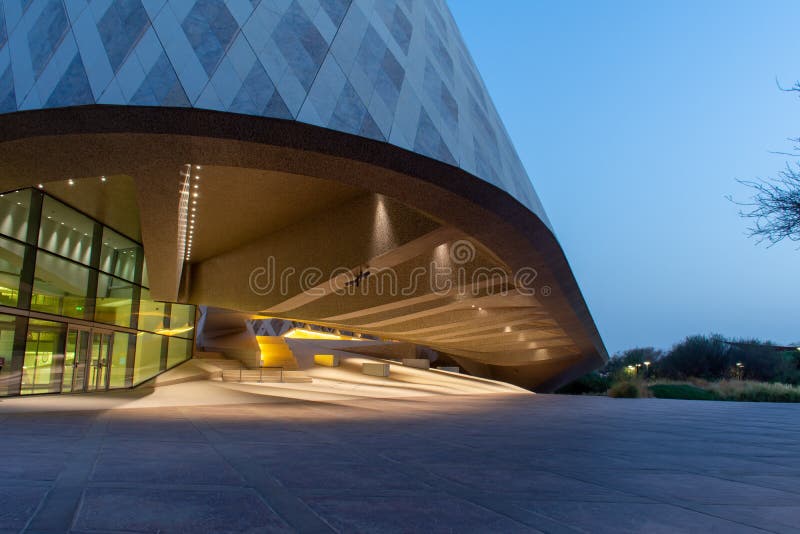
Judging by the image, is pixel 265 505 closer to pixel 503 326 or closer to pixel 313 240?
pixel 313 240

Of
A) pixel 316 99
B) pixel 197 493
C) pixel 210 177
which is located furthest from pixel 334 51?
pixel 197 493

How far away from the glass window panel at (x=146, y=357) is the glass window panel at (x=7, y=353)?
7.48 metres

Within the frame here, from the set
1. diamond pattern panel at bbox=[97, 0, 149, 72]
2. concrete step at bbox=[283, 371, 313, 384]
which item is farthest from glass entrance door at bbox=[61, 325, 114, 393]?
diamond pattern panel at bbox=[97, 0, 149, 72]

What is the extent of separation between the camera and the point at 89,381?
18.3 meters

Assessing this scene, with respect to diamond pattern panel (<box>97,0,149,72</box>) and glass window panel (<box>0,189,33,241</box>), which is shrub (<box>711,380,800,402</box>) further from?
glass window panel (<box>0,189,33,241</box>)

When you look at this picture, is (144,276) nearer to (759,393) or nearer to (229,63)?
(229,63)

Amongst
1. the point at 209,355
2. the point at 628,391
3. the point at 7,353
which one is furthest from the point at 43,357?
the point at 628,391

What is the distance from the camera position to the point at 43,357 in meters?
15.6

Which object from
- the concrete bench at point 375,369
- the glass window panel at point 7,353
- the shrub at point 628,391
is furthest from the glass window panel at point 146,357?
A: the shrub at point 628,391

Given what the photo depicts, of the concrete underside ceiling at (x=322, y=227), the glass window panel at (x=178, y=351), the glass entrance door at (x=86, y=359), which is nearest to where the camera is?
the concrete underside ceiling at (x=322, y=227)

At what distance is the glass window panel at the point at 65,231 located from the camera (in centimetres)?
1577

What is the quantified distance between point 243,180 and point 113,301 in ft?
32.4

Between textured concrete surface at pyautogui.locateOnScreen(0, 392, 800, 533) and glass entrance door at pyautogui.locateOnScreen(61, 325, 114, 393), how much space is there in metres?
10.1

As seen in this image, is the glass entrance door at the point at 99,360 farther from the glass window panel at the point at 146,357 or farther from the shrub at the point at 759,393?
the shrub at the point at 759,393
